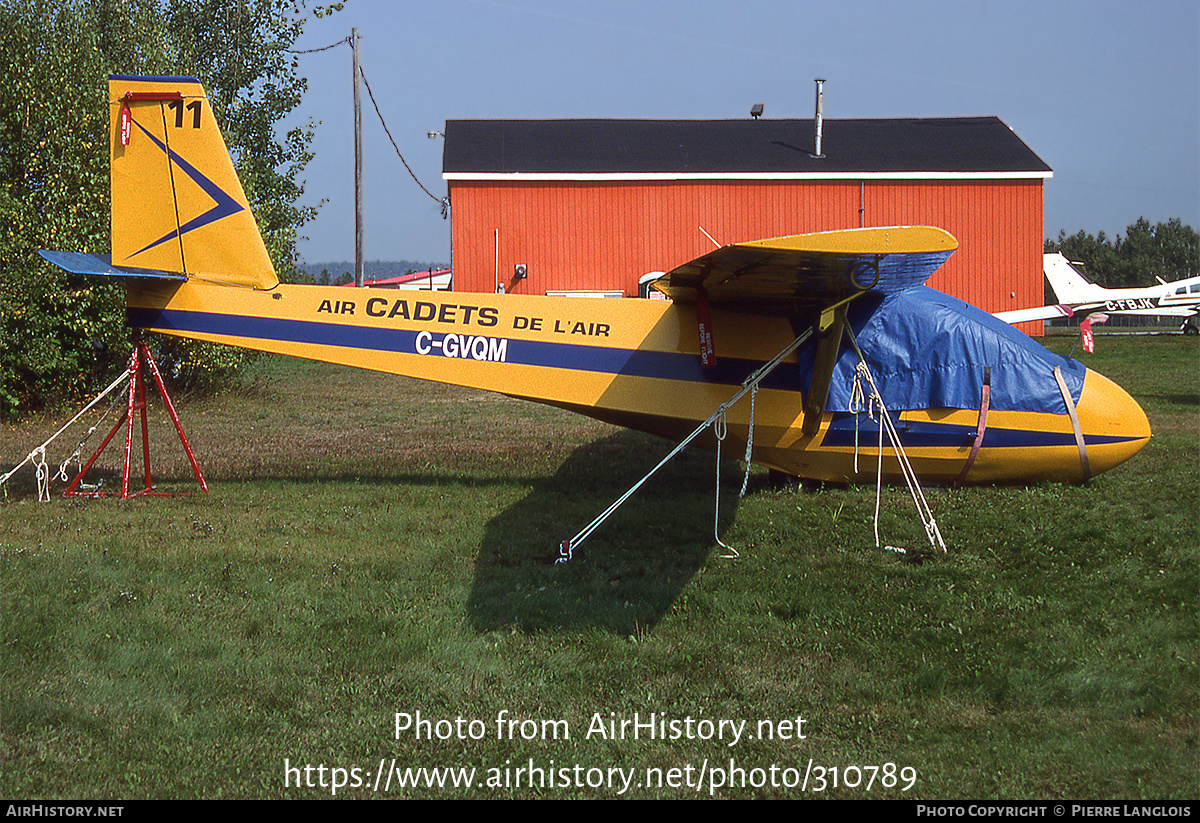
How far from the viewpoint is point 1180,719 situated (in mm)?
4254

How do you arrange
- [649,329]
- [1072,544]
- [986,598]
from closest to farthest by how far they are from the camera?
[986,598]
[1072,544]
[649,329]

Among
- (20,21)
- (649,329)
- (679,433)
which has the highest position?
(20,21)

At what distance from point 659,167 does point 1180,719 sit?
2458 centimetres

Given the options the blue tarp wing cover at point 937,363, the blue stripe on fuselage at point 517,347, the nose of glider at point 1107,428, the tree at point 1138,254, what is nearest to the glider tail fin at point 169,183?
the blue stripe on fuselage at point 517,347

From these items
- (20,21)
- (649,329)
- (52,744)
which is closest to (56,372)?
(20,21)

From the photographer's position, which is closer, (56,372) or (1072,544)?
(1072,544)

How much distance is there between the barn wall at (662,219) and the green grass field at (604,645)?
18394mm

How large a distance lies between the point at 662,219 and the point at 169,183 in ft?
64.9

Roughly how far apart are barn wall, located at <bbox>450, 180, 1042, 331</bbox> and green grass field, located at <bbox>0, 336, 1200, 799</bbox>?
60.3 feet

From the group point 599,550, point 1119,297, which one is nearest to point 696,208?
point 599,550

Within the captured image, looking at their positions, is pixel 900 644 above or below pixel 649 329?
below

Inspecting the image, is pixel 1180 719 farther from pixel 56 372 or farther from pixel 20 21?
pixel 20 21

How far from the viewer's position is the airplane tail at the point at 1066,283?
35.7 metres

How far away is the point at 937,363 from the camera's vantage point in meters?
7.91
